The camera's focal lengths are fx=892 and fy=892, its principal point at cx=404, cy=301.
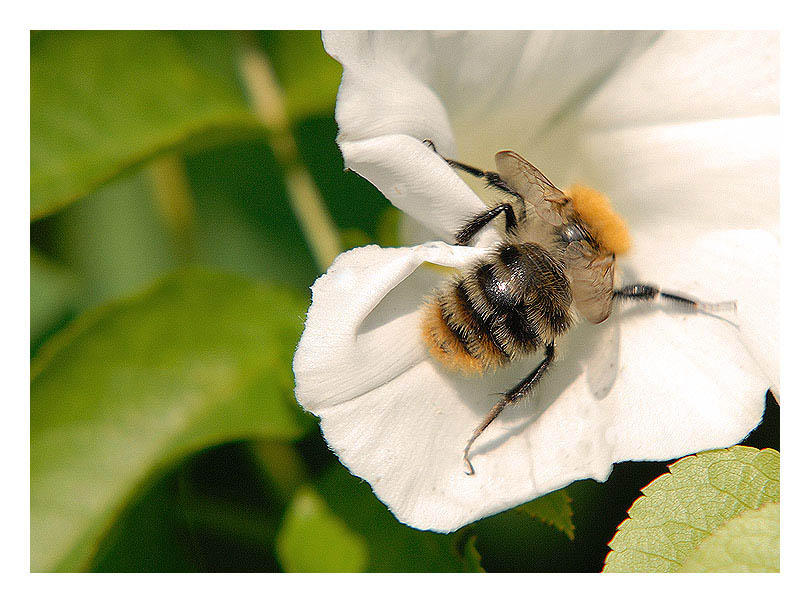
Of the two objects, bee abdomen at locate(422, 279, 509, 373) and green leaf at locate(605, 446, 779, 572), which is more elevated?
bee abdomen at locate(422, 279, 509, 373)

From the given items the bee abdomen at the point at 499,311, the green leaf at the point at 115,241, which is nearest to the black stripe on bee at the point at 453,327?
the bee abdomen at the point at 499,311

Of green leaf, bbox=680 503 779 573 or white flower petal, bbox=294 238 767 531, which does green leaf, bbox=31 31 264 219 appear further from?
green leaf, bbox=680 503 779 573

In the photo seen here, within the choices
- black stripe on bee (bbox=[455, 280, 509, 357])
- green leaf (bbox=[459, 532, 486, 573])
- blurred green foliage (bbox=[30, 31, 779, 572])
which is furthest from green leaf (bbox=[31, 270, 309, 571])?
black stripe on bee (bbox=[455, 280, 509, 357])

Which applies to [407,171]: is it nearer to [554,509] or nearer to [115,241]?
[554,509]

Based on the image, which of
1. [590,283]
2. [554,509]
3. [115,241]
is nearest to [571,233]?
[590,283]

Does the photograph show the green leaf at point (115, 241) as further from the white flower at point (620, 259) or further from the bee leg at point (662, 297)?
the bee leg at point (662, 297)
